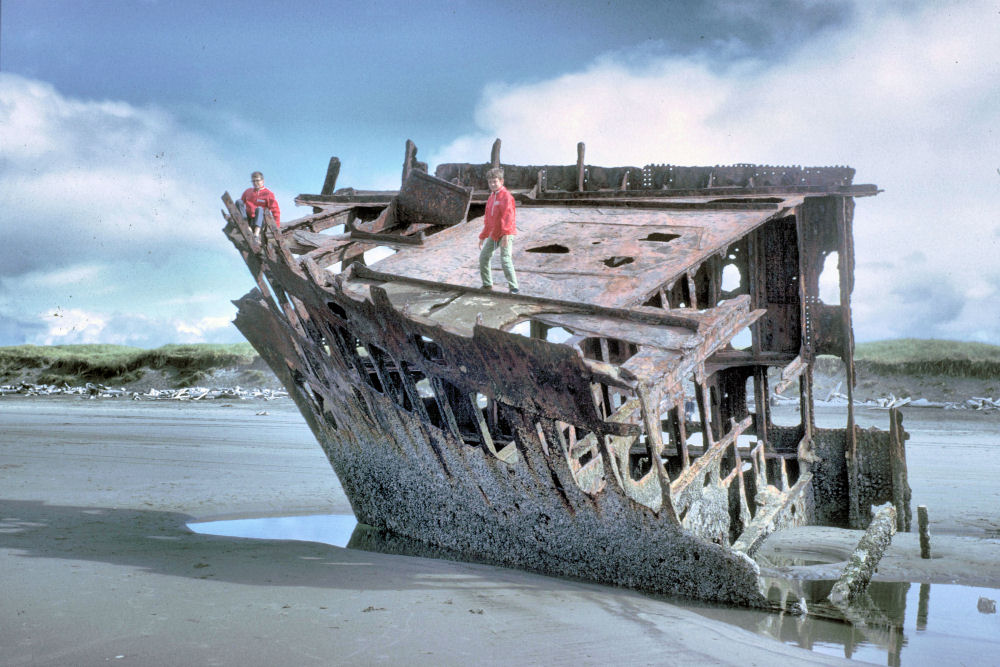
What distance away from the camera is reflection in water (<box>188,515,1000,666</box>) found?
499 cm

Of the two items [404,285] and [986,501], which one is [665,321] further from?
[986,501]

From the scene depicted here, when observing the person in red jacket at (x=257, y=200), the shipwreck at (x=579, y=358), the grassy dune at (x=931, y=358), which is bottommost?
the grassy dune at (x=931, y=358)

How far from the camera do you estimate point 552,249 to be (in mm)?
7996

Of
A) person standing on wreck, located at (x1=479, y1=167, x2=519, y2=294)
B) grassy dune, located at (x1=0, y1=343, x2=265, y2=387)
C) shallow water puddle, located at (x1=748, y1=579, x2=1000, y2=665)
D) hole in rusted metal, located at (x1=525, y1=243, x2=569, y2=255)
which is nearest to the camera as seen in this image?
shallow water puddle, located at (x1=748, y1=579, x2=1000, y2=665)

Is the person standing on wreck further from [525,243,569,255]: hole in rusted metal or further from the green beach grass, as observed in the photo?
the green beach grass

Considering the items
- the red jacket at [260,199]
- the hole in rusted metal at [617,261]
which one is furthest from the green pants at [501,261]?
the red jacket at [260,199]

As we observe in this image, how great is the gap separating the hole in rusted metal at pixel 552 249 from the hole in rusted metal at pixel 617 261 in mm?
479

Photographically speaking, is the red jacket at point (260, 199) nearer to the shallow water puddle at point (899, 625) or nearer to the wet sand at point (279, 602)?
the wet sand at point (279, 602)

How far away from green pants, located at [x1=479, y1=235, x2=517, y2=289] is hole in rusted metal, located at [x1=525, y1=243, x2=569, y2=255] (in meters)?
1.24

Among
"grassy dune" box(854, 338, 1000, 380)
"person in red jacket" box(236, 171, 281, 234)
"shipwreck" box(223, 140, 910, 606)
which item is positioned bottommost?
"grassy dune" box(854, 338, 1000, 380)

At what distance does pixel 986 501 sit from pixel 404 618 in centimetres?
962

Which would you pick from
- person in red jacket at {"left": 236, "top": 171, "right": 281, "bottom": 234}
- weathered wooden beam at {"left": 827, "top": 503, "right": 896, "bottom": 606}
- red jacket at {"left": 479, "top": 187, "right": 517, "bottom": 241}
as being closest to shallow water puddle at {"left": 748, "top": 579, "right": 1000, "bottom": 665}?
weathered wooden beam at {"left": 827, "top": 503, "right": 896, "bottom": 606}

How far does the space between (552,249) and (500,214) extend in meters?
1.92

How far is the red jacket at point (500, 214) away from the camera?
20.1ft
